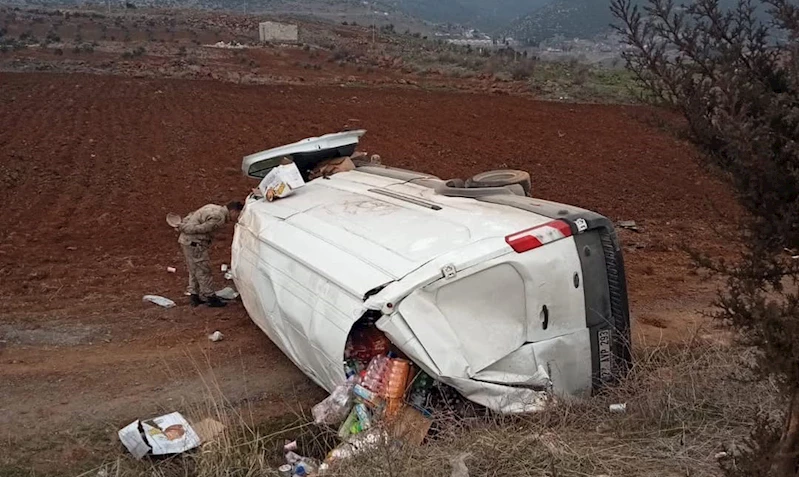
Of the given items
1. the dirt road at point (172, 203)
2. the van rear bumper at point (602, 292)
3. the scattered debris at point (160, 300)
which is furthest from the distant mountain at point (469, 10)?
the van rear bumper at point (602, 292)

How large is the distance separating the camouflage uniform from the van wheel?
248 centimetres

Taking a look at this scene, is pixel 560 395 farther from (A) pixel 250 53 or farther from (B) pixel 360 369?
(A) pixel 250 53

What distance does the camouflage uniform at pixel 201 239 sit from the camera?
23.0ft

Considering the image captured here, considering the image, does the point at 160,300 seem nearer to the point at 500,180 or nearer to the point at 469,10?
the point at 500,180

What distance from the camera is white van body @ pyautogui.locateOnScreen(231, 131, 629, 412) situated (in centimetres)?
436

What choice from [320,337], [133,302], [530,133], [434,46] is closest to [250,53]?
[434,46]

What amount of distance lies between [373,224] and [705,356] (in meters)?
2.43

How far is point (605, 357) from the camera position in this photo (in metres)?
4.85

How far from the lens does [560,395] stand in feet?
15.2

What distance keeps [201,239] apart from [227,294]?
690mm

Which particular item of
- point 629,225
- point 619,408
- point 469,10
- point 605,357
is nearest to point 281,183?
point 605,357

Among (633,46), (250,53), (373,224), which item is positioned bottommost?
(250,53)

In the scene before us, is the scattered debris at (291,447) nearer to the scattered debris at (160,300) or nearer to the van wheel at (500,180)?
the van wheel at (500,180)

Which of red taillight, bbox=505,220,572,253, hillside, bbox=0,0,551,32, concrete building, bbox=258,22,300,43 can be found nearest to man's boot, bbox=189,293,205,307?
red taillight, bbox=505,220,572,253
